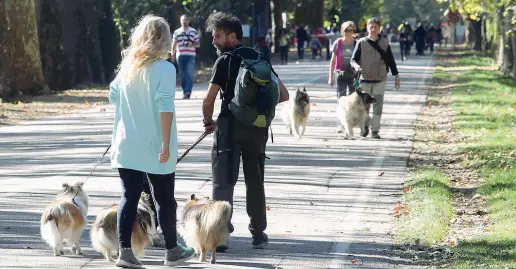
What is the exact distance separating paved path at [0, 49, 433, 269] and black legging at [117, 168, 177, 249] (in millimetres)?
479

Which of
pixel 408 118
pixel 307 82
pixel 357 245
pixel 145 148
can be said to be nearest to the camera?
pixel 145 148

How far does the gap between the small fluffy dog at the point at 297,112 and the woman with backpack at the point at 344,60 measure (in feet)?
2.01

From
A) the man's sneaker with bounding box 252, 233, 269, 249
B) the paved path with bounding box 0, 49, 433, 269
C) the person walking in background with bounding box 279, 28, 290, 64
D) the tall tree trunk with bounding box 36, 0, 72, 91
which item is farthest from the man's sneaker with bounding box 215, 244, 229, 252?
the person walking in background with bounding box 279, 28, 290, 64

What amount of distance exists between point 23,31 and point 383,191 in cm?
1863

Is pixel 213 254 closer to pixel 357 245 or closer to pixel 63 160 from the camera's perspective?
pixel 357 245

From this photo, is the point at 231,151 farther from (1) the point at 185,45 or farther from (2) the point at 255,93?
(1) the point at 185,45

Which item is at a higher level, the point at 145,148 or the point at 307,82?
the point at 145,148

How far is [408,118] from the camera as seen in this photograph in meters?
23.7

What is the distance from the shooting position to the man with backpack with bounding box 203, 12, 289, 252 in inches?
358

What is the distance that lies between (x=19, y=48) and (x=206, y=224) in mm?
22277

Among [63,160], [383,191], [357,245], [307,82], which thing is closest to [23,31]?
[307,82]

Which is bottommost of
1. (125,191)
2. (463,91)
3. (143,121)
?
(463,91)

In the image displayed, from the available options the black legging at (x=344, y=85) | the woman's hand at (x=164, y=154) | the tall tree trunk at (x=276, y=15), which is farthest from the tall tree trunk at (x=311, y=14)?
the woman's hand at (x=164, y=154)

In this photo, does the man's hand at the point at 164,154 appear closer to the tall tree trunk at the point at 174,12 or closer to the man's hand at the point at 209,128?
the man's hand at the point at 209,128
